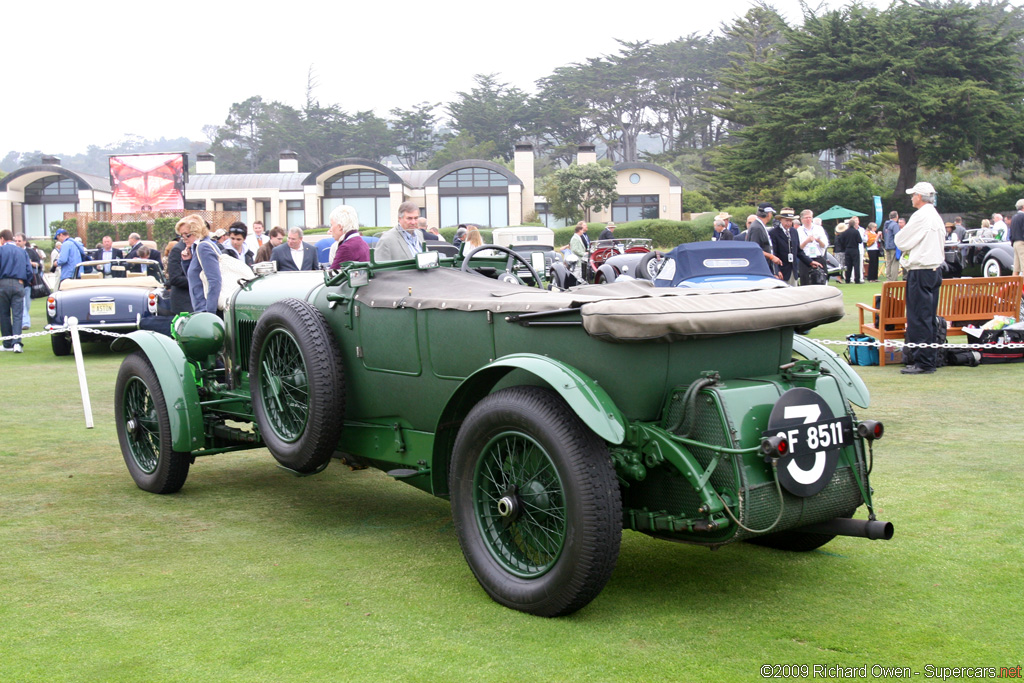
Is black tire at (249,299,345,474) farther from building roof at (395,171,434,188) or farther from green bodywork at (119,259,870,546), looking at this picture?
building roof at (395,171,434,188)

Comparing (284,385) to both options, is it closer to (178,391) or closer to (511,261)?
(178,391)

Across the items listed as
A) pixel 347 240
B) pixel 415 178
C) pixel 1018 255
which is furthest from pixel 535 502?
pixel 415 178

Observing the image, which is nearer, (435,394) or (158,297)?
(435,394)

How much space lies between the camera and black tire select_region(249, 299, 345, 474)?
4480 millimetres

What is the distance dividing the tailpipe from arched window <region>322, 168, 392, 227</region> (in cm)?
5150

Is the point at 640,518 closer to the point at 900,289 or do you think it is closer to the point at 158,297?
the point at 900,289

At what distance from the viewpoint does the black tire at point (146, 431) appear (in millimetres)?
5434

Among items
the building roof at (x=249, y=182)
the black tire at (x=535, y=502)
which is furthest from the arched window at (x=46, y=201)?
the black tire at (x=535, y=502)

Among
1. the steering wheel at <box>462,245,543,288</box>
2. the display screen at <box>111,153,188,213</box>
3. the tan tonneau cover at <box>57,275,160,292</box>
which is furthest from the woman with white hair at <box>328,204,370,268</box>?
the display screen at <box>111,153,188,213</box>

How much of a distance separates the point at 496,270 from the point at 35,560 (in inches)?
108

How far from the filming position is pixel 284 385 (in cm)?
488

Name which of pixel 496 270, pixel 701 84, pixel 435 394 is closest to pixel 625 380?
pixel 435 394

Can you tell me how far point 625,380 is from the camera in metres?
3.52

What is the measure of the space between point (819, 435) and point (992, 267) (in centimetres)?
1559
